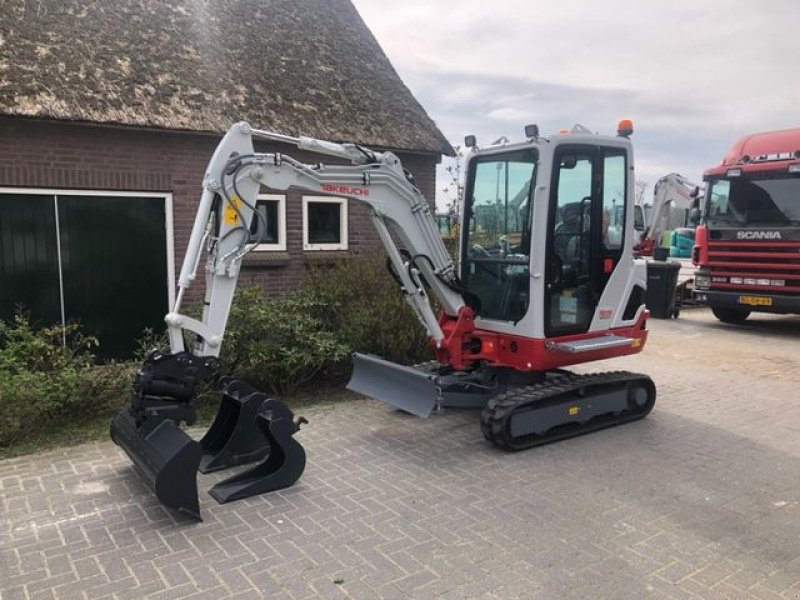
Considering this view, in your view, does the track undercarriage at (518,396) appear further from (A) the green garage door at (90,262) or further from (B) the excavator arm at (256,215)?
(A) the green garage door at (90,262)

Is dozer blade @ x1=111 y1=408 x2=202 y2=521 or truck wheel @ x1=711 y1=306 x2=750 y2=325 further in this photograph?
truck wheel @ x1=711 y1=306 x2=750 y2=325

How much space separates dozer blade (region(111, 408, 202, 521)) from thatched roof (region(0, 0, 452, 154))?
526cm

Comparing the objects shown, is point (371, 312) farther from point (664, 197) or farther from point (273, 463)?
point (664, 197)

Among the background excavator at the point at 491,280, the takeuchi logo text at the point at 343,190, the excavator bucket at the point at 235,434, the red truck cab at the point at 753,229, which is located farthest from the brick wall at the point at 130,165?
the red truck cab at the point at 753,229

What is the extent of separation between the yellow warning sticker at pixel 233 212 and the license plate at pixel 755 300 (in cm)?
1060

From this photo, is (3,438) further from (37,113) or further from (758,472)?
(758,472)

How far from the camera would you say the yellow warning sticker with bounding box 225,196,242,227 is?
495 centimetres

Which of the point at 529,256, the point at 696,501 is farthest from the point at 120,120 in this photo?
the point at 696,501

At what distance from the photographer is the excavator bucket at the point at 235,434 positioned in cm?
527

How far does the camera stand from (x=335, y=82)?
10984mm

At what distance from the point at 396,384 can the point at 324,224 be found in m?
4.95

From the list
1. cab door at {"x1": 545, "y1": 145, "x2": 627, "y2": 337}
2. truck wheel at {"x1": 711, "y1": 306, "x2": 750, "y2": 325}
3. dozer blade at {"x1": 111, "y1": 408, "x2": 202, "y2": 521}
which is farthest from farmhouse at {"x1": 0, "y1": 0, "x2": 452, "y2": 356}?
truck wheel at {"x1": 711, "y1": 306, "x2": 750, "y2": 325}

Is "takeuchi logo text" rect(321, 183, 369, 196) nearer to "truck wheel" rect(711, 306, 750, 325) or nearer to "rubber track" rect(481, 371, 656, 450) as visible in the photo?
"rubber track" rect(481, 371, 656, 450)

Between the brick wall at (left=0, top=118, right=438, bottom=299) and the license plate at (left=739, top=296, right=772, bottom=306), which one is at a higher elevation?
the brick wall at (left=0, top=118, right=438, bottom=299)
